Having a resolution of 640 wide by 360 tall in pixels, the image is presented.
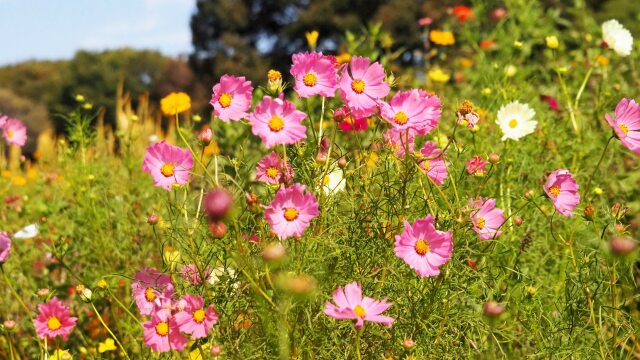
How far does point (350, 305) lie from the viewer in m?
1.27

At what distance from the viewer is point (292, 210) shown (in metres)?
1.25

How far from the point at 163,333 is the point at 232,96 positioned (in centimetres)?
52

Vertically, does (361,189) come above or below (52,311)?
above

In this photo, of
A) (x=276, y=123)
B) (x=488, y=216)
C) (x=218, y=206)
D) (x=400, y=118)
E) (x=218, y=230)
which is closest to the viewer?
(x=218, y=206)

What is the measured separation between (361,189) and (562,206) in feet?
1.42

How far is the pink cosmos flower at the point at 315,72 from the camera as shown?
138 cm

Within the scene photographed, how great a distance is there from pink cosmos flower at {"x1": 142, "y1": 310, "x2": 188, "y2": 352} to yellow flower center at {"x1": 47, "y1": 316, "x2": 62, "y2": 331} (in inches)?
15.5

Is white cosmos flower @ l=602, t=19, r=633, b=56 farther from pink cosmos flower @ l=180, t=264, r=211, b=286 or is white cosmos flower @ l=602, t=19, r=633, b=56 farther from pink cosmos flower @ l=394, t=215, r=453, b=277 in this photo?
pink cosmos flower @ l=180, t=264, r=211, b=286

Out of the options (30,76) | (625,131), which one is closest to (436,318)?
(625,131)

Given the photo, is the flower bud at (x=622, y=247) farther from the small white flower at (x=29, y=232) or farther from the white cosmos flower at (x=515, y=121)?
the small white flower at (x=29, y=232)

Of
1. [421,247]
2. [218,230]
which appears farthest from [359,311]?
[218,230]

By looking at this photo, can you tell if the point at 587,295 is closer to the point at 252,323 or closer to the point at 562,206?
the point at 562,206

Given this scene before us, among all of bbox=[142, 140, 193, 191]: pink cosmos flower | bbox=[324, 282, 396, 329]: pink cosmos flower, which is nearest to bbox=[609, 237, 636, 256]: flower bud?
bbox=[324, 282, 396, 329]: pink cosmos flower

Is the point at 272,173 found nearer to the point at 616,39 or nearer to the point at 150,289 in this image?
the point at 150,289
